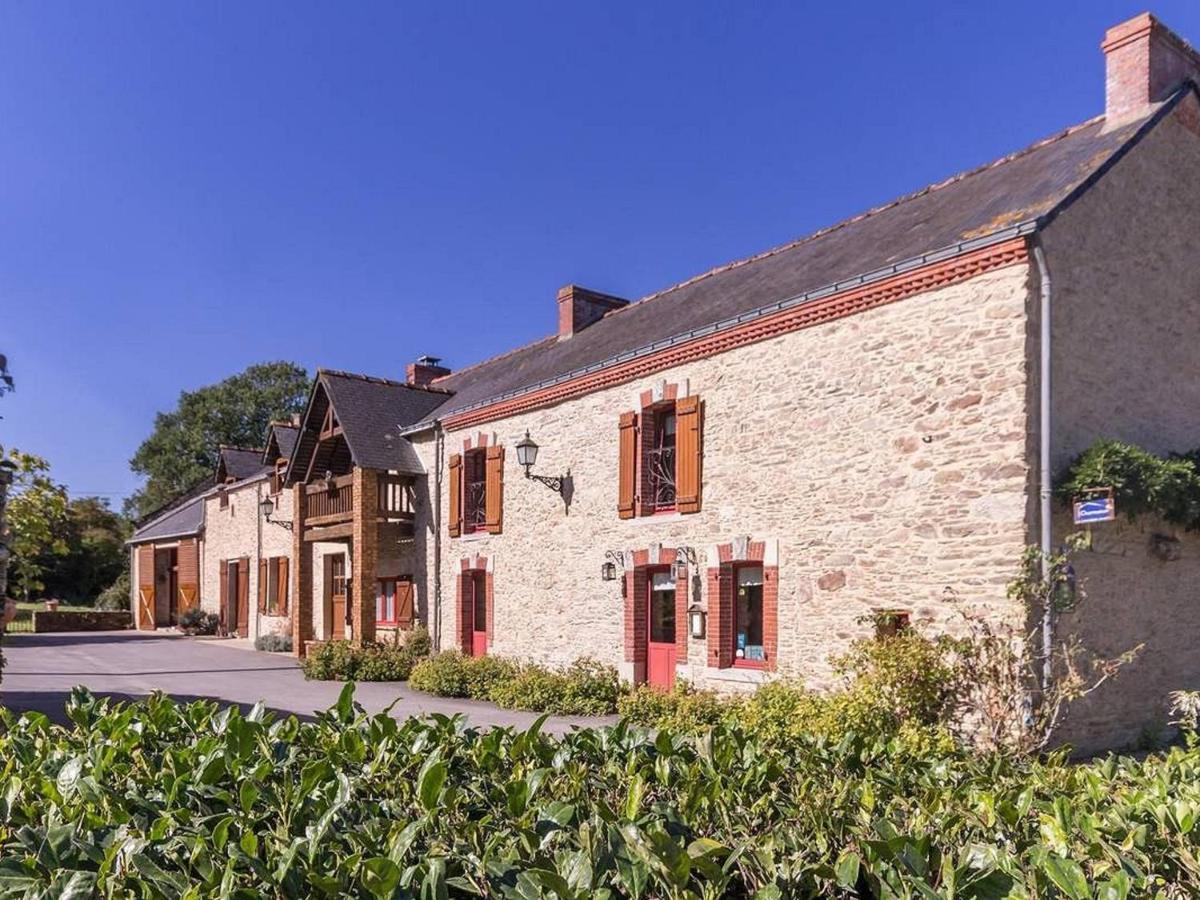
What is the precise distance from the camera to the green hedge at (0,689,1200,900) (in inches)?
88.7

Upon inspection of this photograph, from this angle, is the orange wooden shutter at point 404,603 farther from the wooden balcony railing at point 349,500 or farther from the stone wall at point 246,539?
the stone wall at point 246,539

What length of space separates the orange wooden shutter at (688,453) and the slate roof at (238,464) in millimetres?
17904

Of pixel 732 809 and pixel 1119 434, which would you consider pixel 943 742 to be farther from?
pixel 732 809

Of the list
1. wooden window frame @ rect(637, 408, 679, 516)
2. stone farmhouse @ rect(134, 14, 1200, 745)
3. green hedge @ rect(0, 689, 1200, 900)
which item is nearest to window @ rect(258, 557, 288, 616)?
stone farmhouse @ rect(134, 14, 1200, 745)

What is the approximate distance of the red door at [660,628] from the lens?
12898 millimetres

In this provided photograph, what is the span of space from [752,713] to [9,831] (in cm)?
768

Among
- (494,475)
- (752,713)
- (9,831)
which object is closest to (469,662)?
(494,475)

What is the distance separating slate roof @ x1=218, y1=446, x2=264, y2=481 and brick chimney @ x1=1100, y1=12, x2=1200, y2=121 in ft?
75.8

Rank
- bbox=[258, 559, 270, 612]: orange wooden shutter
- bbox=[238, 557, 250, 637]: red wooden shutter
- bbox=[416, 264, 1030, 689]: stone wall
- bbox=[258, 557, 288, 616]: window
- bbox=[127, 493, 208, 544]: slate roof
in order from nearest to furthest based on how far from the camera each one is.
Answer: bbox=[416, 264, 1030, 689]: stone wall < bbox=[258, 557, 288, 616]: window < bbox=[258, 559, 270, 612]: orange wooden shutter < bbox=[238, 557, 250, 637]: red wooden shutter < bbox=[127, 493, 208, 544]: slate roof

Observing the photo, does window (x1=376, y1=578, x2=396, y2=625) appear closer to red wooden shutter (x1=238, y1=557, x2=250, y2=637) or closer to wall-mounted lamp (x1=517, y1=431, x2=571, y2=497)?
wall-mounted lamp (x1=517, y1=431, x2=571, y2=497)

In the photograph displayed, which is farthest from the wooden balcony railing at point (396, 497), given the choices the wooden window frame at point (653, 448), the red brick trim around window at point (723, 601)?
the red brick trim around window at point (723, 601)

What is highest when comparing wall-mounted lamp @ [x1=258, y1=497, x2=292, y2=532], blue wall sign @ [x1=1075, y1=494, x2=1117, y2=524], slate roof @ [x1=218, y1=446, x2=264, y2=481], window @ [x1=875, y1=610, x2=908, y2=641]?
slate roof @ [x1=218, y1=446, x2=264, y2=481]

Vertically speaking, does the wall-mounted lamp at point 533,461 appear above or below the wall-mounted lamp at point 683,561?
above

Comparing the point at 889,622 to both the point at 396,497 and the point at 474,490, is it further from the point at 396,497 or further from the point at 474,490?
the point at 396,497
